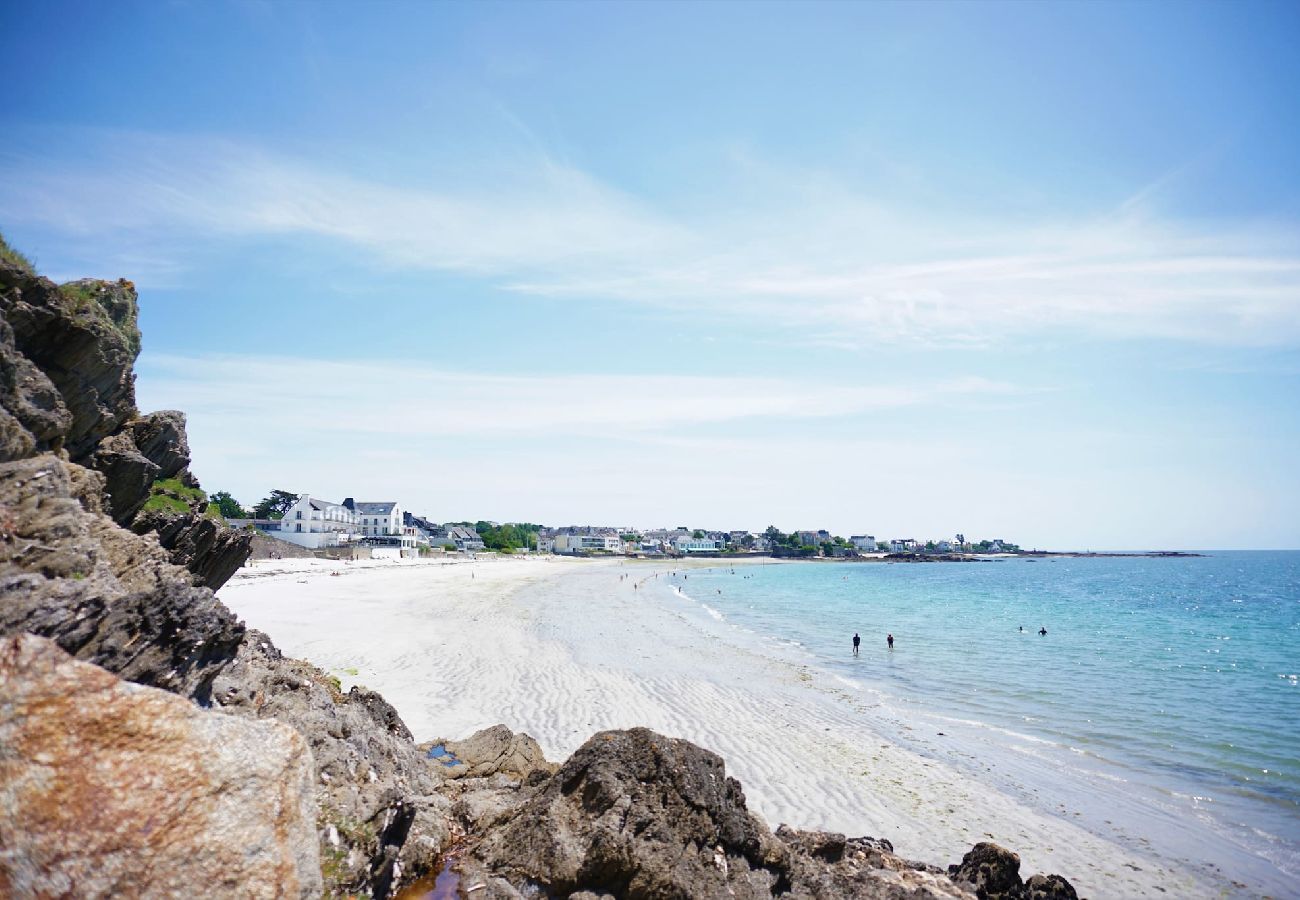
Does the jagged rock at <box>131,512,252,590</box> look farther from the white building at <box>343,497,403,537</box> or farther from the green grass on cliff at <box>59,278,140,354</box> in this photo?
the white building at <box>343,497,403,537</box>

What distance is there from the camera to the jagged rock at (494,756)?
1118 cm

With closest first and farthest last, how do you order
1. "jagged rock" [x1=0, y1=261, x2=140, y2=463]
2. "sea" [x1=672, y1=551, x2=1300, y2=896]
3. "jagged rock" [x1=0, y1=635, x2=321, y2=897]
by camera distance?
1. "jagged rock" [x1=0, y1=635, x2=321, y2=897]
2. "jagged rock" [x1=0, y1=261, x2=140, y2=463]
3. "sea" [x1=672, y1=551, x2=1300, y2=896]

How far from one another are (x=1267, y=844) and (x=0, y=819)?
741 inches

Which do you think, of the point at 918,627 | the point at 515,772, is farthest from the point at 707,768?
the point at 918,627

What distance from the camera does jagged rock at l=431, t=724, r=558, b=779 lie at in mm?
11180

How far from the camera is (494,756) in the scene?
11.6 meters

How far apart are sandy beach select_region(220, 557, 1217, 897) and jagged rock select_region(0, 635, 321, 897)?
1086 cm

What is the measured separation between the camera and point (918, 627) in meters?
46.7

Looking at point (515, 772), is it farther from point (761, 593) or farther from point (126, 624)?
point (761, 593)

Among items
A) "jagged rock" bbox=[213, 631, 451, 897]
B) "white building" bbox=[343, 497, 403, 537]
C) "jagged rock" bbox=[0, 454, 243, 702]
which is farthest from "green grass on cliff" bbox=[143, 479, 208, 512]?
"white building" bbox=[343, 497, 403, 537]

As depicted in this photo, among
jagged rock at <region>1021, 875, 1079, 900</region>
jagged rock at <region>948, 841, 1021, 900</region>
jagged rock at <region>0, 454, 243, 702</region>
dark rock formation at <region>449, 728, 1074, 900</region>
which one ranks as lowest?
jagged rock at <region>1021, 875, 1079, 900</region>

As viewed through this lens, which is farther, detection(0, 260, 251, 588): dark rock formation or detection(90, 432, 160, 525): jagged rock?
detection(90, 432, 160, 525): jagged rock

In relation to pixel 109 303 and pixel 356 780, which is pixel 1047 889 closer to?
pixel 356 780

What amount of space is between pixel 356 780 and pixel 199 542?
25.8 ft
